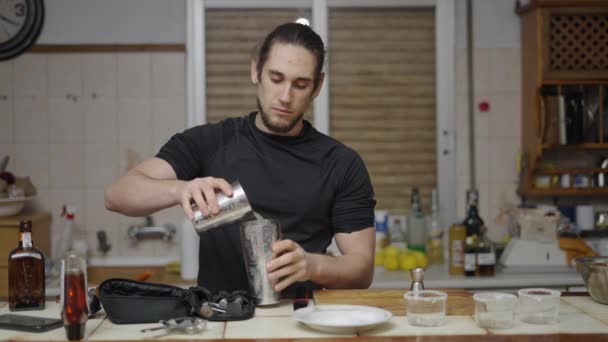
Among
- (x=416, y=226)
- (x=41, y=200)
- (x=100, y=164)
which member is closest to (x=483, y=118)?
(x=416, y=226)

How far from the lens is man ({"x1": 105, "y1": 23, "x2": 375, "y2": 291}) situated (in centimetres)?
199

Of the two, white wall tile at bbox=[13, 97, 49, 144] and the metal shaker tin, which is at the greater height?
white wall tile at bbox=[13, 97, 49, 144]

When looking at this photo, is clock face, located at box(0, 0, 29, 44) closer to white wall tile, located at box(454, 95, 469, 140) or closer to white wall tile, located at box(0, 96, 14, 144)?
white wall tile, located at box(0, 96, 14, 144)

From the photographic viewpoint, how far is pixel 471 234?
331 centimetres

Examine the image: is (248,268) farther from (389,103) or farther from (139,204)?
(389,103)

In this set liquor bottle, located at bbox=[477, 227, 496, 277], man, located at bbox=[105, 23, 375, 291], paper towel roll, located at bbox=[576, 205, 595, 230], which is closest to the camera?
man, located at bbox=[105, 23, 375, 291]

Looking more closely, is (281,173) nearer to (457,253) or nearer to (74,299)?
(74,299)

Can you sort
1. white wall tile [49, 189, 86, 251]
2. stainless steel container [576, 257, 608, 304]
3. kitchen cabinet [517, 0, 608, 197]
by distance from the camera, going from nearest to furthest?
1. stainless steel container [576, 257, 608, 304]
2. kitchen cabinet [517, 0, 608, 197]
3. white wall tile [49, 189, 86, 251]

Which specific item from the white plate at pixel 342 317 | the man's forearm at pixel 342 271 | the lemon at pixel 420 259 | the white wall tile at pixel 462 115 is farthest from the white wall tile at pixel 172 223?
the white plate at pixel 342 317

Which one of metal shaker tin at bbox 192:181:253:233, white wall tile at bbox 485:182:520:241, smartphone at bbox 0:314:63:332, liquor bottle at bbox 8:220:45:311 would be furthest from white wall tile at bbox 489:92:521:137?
smartphone at bbox 0:314:63:332

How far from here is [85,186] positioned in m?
3.82

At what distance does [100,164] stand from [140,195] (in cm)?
202

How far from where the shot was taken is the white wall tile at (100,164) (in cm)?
382

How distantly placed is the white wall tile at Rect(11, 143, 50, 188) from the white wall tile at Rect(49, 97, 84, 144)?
0.33ft
